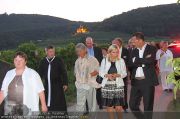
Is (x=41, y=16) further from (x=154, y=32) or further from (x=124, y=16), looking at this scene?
(x=154, y=32)

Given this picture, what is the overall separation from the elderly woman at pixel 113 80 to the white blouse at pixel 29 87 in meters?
2.37

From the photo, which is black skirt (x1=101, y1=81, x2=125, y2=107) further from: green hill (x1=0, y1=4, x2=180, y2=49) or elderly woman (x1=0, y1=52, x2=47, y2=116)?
green hill (x1=0, y1=4, x2=180, y2=49)

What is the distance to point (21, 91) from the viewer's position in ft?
24.0

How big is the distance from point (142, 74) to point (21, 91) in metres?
3.08

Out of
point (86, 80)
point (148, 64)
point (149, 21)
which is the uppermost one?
point (149, 21)

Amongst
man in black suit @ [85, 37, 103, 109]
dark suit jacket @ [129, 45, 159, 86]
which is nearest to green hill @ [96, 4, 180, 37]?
man in black suit @ [85, 37, 103, 109]

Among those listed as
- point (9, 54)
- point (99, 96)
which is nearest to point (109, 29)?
point (9, 54)

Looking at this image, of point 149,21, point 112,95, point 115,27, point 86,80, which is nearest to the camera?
point 112,95

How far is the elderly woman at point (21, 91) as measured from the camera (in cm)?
732

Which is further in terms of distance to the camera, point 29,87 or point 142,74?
point 142,74

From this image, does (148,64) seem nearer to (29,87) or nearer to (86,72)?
(86,72)

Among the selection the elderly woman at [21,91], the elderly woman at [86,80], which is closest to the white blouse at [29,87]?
→ the elderly woman at [21,91]

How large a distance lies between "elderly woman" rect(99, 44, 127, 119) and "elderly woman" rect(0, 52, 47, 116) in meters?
2.34

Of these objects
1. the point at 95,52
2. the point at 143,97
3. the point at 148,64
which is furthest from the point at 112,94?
the point at 95,52
